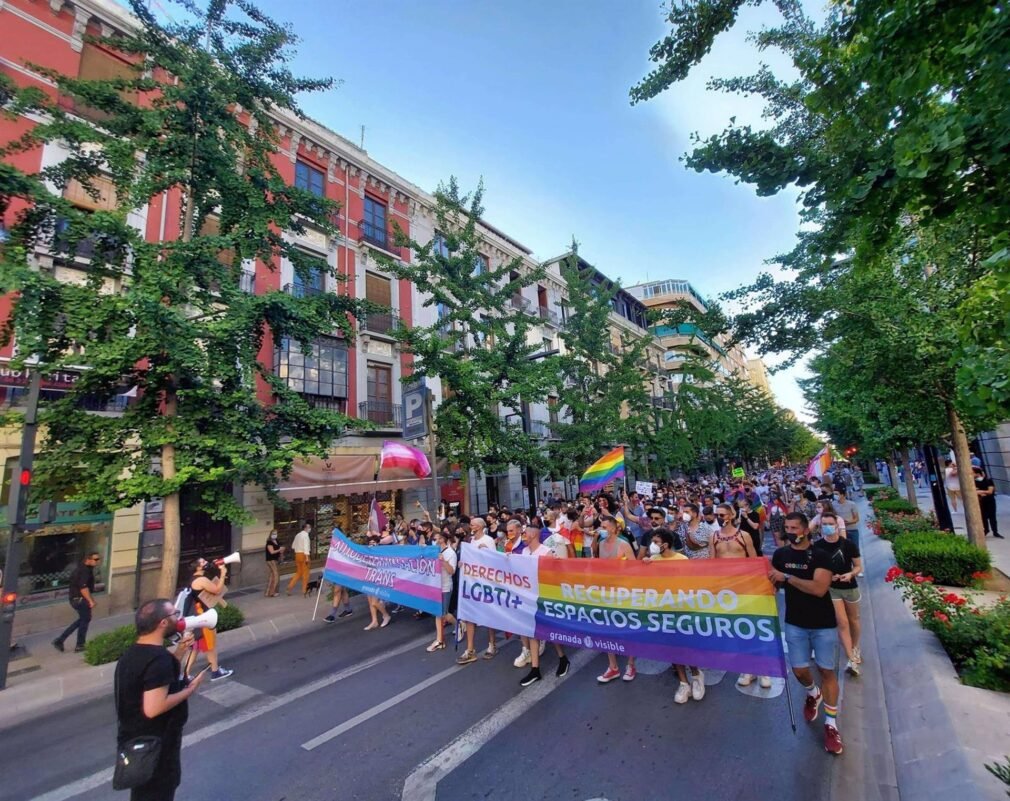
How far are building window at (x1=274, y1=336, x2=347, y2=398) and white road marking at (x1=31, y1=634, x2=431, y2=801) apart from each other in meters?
10.7

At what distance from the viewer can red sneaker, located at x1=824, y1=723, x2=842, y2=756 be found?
4.20 meters

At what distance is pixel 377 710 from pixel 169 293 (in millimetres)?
8296

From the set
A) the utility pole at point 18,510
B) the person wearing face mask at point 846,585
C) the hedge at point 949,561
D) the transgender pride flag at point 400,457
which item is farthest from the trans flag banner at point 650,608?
the transgender pride flag at point 400,457

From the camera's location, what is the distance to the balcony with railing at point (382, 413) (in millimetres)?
18469

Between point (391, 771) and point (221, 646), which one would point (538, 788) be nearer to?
point (391, 771)

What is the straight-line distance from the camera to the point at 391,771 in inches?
174

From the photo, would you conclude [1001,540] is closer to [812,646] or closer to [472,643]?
[812,646]

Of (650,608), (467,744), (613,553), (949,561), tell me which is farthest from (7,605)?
(949,561)

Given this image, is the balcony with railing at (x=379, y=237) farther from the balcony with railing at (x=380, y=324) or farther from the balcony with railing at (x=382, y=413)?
the balcony with railing at (x=382, y=413)

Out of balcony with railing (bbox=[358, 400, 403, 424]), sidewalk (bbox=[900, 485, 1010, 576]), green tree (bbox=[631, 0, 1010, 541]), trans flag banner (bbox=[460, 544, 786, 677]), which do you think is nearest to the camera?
green tree (bbox=[631, 0, 1010, 541])

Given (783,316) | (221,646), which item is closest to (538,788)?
(221,646)

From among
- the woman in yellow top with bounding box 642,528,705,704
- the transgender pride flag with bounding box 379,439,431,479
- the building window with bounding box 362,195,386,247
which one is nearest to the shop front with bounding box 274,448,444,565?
the transgender pride flag with bounding box 379,439,431,479

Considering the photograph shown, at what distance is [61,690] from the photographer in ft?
23.6

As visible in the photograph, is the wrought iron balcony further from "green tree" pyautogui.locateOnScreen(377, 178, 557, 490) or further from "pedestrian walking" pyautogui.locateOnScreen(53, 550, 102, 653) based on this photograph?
"pedestrian walking" pyautogui.locateOnScreen(53, 550, 102, 653)
